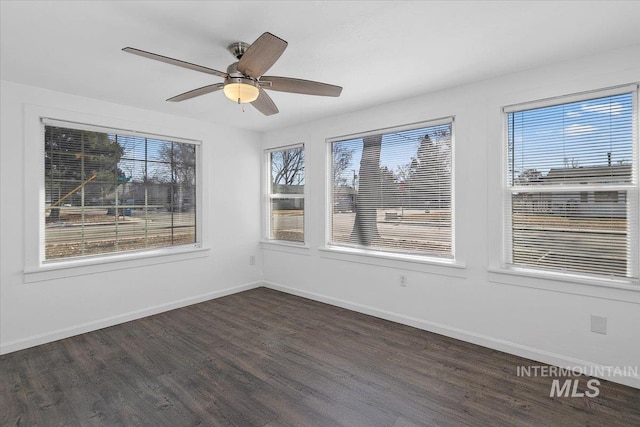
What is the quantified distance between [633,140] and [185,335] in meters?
4.26

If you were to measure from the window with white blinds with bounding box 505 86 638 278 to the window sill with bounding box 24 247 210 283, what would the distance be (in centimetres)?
381

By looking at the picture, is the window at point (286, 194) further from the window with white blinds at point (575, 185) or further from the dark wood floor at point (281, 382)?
the window with white blinds at point (575, 185)

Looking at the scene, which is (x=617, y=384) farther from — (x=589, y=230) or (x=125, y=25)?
(x=125, y=25)

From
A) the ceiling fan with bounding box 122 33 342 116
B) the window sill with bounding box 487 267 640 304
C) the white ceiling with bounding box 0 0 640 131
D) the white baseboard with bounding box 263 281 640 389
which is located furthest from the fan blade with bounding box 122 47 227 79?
the white baseboard with bounding box 263 281 640 389

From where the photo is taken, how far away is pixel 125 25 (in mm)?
2049

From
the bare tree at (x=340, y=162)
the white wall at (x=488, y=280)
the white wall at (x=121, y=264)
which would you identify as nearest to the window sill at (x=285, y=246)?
the white wall at (x=121, y=264)

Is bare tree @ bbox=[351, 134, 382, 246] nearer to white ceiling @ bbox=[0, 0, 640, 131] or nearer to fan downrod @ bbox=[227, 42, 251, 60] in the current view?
white ceiling @ bbox=[0, 0, 640, 131]

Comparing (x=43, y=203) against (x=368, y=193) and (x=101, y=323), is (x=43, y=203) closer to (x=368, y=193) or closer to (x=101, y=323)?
(x=101, y=323)

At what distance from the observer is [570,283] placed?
2598 mm

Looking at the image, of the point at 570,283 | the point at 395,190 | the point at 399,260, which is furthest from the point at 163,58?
the point at 570,283

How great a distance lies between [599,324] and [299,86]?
2929mm

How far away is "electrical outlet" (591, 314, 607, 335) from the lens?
96.9 inches

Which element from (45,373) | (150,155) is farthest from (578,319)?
(150,155)

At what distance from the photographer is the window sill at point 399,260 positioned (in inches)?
127
